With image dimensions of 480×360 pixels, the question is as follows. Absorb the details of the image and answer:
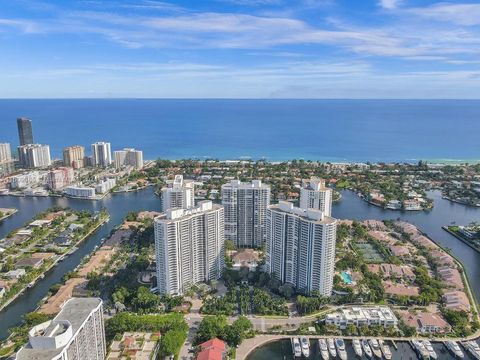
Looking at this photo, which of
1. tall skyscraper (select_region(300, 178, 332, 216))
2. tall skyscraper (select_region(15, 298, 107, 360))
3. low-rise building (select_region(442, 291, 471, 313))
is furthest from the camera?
tall skyscraper (select_region(300, 178, 332, 216))

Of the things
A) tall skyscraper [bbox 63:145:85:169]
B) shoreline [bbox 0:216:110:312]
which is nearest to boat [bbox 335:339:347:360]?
shoreline [bbox 0:216:110:312]

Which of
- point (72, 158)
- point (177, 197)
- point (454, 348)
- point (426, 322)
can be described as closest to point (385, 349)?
point (426, 322)

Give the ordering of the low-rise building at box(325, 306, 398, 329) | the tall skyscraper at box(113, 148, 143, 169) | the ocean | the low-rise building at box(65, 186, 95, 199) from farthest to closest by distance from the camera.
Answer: the ocean → the tall skyscraper at box(113, 148, 143, 169) → the low-rise building at box(65, 186, 95, 199) → the low-rise building at box(325, 306, 398, 329)

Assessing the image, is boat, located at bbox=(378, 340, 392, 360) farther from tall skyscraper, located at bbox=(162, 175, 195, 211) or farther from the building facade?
the building facade

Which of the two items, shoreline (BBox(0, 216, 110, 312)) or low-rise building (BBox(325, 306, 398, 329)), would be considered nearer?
low-rise building (BBox(325, 306, 398, 329))

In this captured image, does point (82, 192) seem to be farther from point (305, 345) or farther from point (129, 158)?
point (305, 345)

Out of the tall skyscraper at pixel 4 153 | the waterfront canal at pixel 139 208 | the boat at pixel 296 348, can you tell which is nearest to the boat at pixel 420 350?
the boat at pixel 296 348
